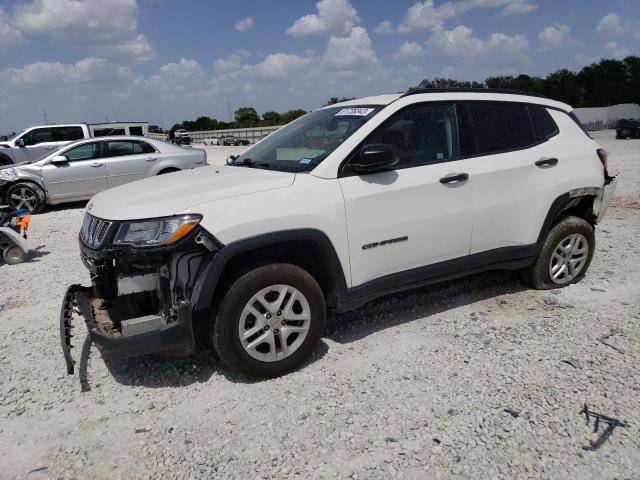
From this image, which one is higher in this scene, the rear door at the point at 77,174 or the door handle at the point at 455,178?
the door handle at the point at 455,178

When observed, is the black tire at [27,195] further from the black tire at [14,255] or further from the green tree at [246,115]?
the green tree at [246,115]

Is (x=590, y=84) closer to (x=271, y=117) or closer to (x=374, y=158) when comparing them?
(x=271, y=117)

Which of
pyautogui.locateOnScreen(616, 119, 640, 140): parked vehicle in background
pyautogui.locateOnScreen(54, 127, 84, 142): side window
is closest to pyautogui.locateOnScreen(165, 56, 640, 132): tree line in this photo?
pyautogui.locateOnScreen(616, 119, 640, 140): parked vehicle in background

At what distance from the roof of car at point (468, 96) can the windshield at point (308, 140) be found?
0.15 metres

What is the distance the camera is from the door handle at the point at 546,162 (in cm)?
436

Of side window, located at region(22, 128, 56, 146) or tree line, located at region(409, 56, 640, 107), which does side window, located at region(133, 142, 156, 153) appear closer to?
side window, located at region(22, 128, 56, 146)

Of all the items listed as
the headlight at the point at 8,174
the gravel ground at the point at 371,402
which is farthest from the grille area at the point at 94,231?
the headlight at the point at 8,174

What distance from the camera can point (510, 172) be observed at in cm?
417

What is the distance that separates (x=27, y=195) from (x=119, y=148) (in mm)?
2045

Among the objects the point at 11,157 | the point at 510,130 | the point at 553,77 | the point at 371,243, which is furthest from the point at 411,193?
the point at 553,77

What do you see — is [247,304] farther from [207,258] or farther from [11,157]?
[11,157]

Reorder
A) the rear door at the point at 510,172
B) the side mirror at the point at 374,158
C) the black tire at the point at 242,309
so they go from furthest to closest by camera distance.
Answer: the rear door at the point at 510,172
the side mirror at the point at 374,158
the black tire at the point at 242,309

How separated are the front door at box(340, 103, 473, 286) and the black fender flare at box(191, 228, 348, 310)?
0.20 meters

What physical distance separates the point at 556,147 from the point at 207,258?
129 inches
